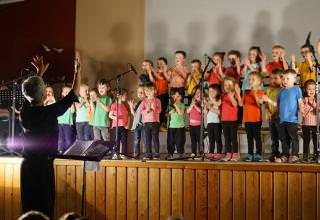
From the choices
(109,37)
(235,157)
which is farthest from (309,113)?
(109,37)

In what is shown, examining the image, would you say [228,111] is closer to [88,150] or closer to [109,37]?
[88,150]

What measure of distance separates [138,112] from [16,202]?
2.15 metres

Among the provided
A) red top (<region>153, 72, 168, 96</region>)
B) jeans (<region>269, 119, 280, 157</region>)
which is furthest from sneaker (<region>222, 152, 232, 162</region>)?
red top (<region>153, 72, 168, 96</region>)

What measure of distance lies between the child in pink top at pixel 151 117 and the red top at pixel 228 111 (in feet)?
3.34

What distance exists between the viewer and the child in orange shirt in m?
6.39

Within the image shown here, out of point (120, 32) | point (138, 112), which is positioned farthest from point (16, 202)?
point (120, 32)

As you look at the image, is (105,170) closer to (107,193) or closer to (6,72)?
(107,193)

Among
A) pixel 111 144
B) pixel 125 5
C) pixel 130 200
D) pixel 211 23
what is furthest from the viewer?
pixel 125 5

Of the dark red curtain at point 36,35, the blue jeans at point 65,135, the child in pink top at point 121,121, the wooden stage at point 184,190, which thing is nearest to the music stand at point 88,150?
the wooden stage at point 184,190

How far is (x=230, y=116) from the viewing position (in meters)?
6.55

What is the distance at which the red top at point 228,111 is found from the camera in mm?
6539

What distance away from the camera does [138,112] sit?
7402mm

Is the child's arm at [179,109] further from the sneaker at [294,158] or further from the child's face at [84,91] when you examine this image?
the sneaker at [294,158]

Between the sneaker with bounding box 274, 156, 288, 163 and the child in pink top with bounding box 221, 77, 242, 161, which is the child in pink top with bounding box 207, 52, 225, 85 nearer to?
the child in pink top with bounding box 221, 77, 242, 161
